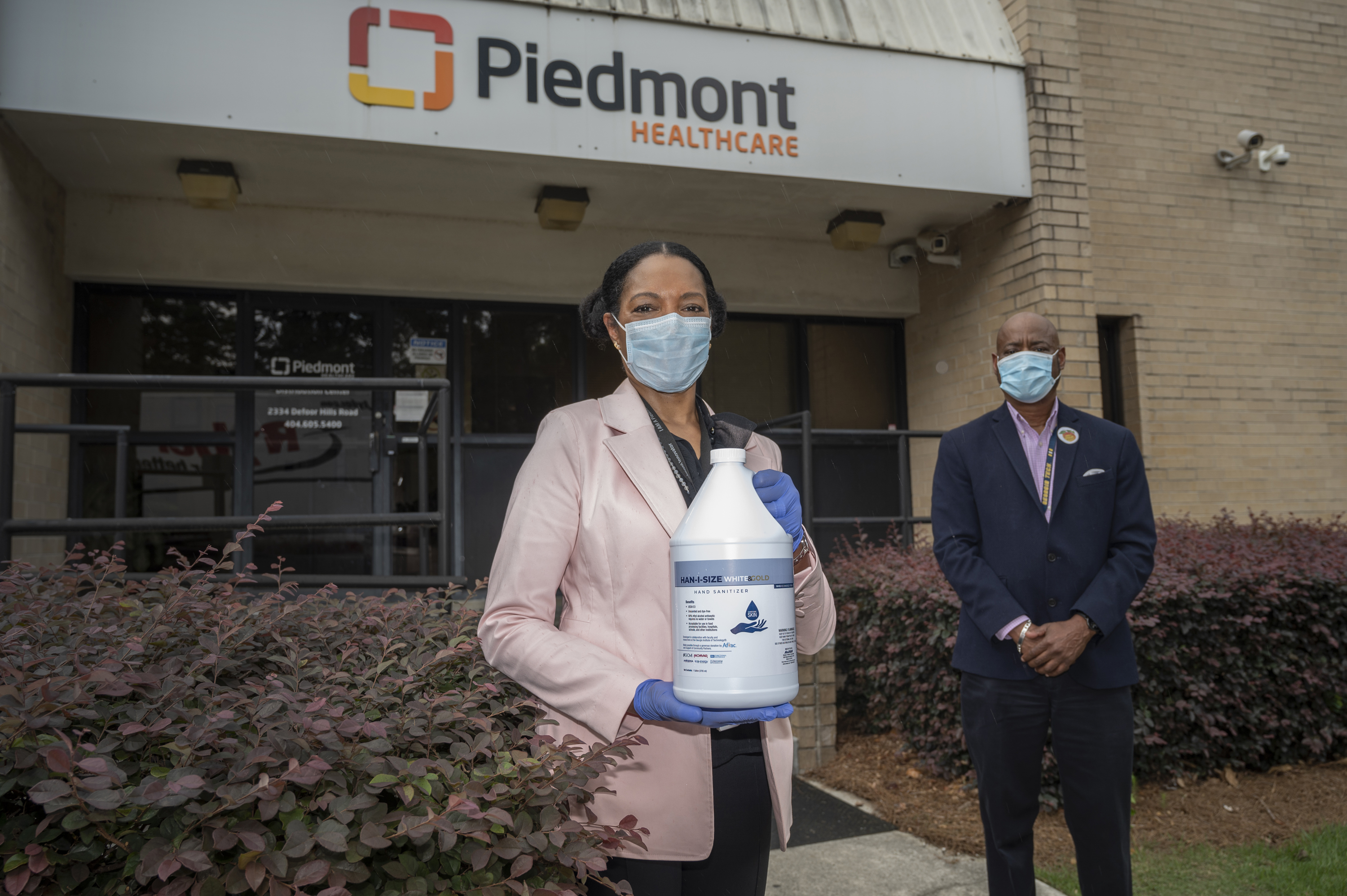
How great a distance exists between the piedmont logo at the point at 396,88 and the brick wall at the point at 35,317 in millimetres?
2201

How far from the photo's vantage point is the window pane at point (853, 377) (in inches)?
356

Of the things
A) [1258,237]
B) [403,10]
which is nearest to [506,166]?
[403,10]

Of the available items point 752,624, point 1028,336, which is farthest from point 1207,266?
point 752,624

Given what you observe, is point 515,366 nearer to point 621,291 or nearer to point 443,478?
point 443,478

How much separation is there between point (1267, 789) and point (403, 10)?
6751 millimetres

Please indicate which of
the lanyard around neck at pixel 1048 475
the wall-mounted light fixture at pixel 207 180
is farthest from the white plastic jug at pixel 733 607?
the wall-mounted light fixture at pixel 207 180

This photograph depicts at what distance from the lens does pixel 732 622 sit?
136 centimetres

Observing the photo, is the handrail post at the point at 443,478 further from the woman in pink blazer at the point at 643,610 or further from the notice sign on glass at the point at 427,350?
the notice sign on glass at the point at 427,350

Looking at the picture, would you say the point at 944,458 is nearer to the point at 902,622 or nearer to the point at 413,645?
the point at 413,645

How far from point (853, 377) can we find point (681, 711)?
8060 mm

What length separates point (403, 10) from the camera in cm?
590

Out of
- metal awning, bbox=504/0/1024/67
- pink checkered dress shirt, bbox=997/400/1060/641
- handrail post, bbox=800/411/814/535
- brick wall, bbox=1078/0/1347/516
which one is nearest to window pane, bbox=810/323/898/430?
brick wall, bbox=1078/0/1347/516

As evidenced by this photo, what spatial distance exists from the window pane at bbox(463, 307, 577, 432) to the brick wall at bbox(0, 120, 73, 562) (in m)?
3.05

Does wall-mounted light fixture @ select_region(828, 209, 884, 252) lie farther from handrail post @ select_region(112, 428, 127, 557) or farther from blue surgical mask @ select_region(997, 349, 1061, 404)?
handrail post @ select_region(112, 428, 127, 557)
